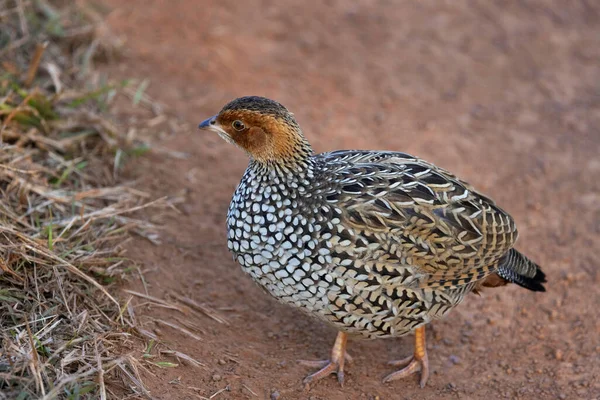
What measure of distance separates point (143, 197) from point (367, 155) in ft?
6.49

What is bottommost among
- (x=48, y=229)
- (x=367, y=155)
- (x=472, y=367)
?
(x=472, y=367)

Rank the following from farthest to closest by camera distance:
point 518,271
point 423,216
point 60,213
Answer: point 60,213 < point 518,271 < point 423,216

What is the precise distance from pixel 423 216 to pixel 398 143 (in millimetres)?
2916

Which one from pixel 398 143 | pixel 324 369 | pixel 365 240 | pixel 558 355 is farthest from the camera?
pixel 398 143

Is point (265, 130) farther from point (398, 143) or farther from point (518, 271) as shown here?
point (398, 143)

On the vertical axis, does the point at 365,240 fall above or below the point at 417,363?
above

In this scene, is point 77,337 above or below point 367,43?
below

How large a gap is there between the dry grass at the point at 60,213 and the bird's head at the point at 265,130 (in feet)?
3.47

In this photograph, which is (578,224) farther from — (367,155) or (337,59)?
(337,59)

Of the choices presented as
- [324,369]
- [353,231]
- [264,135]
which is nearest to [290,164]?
[264,135]

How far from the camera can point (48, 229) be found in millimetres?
4758

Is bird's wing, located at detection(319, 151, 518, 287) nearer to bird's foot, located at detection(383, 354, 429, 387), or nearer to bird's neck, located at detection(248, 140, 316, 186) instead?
bird's neck, located at detection(248, 140, 316, 186)

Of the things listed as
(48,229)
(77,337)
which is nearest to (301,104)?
(48,229)

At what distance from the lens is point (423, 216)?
4305mm
